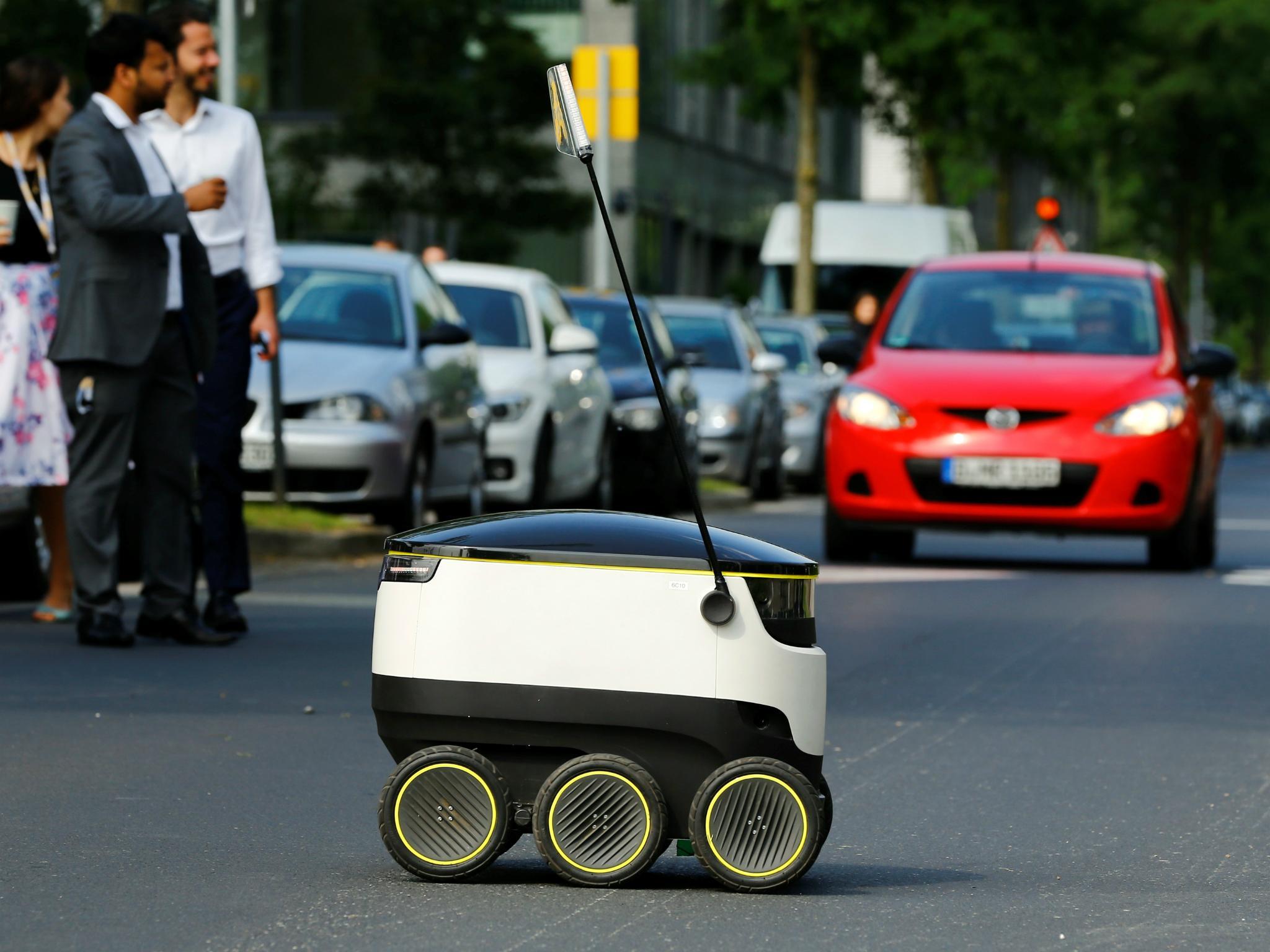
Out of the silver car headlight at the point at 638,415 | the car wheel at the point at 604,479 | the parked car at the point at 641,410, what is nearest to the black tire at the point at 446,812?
the car wheel at the point at 604,479

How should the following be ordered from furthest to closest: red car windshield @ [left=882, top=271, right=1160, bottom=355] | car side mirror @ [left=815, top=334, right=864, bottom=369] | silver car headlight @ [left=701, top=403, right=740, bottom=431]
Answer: silver car headlight @ [left=701, top=403, right=740, bottom=431] < red car windshield @ [left=882, top=271, right=1160, bottom=355] < car side mirror @ [left=815, top=334, right=864, bottom=369]

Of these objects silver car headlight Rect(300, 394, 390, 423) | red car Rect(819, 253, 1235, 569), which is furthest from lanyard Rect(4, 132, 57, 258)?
red car Rect(819, 253, 1235, 569)

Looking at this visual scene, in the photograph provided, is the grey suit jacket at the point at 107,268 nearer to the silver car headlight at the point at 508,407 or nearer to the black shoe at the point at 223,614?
the black shoe at the point at 223,614

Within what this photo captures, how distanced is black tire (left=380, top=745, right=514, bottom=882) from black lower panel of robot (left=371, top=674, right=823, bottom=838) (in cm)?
5

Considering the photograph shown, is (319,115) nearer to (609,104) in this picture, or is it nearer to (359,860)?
(609,104)

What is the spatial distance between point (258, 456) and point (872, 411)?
10.3 feet

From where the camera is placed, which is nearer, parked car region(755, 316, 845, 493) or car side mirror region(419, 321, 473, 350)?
car side mirror region(419, 321, 473, 350)

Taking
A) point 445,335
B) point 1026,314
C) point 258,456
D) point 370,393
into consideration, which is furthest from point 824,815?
point 1026,314

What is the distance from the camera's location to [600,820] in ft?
15.8

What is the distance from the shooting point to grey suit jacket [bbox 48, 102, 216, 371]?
29.2ft

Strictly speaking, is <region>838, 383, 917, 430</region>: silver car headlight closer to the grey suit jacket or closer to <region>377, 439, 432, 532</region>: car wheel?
<region>377, 439, 432, 532</region>: car wheel

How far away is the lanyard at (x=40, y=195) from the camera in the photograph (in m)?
9.56

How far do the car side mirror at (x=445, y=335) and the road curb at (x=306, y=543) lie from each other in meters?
1.09

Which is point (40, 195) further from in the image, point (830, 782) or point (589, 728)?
point (589, 728)
